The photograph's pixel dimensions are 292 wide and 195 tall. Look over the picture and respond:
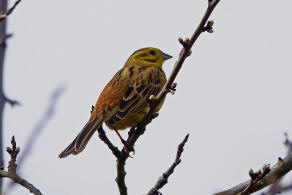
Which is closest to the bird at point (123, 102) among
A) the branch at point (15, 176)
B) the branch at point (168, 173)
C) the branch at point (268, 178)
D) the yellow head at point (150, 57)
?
the yellow head at point (150, 57)

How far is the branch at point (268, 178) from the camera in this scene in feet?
12.0

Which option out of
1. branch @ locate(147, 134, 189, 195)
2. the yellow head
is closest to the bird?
Answer: the yellow head

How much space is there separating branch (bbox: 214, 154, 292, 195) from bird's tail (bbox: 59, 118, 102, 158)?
1.90 metres

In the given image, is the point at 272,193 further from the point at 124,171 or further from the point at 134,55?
the point at 134,55

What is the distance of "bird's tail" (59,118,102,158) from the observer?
541 centimetres

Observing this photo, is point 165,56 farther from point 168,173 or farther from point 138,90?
point 168,173

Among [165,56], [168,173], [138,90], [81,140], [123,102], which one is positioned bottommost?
[168,173]

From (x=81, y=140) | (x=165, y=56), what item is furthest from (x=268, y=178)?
(x=165, y=56)

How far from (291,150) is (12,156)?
1952 mm

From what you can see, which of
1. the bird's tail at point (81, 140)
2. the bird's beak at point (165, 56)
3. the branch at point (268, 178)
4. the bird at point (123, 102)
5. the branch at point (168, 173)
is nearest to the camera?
the branch at point (268, 178)

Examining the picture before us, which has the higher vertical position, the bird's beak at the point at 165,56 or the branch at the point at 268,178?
the bird's beak at the point at 165,56

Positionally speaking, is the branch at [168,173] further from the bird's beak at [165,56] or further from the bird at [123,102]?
the bird's beak at [165,56]

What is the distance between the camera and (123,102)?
6172mm

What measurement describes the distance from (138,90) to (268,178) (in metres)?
2.98
